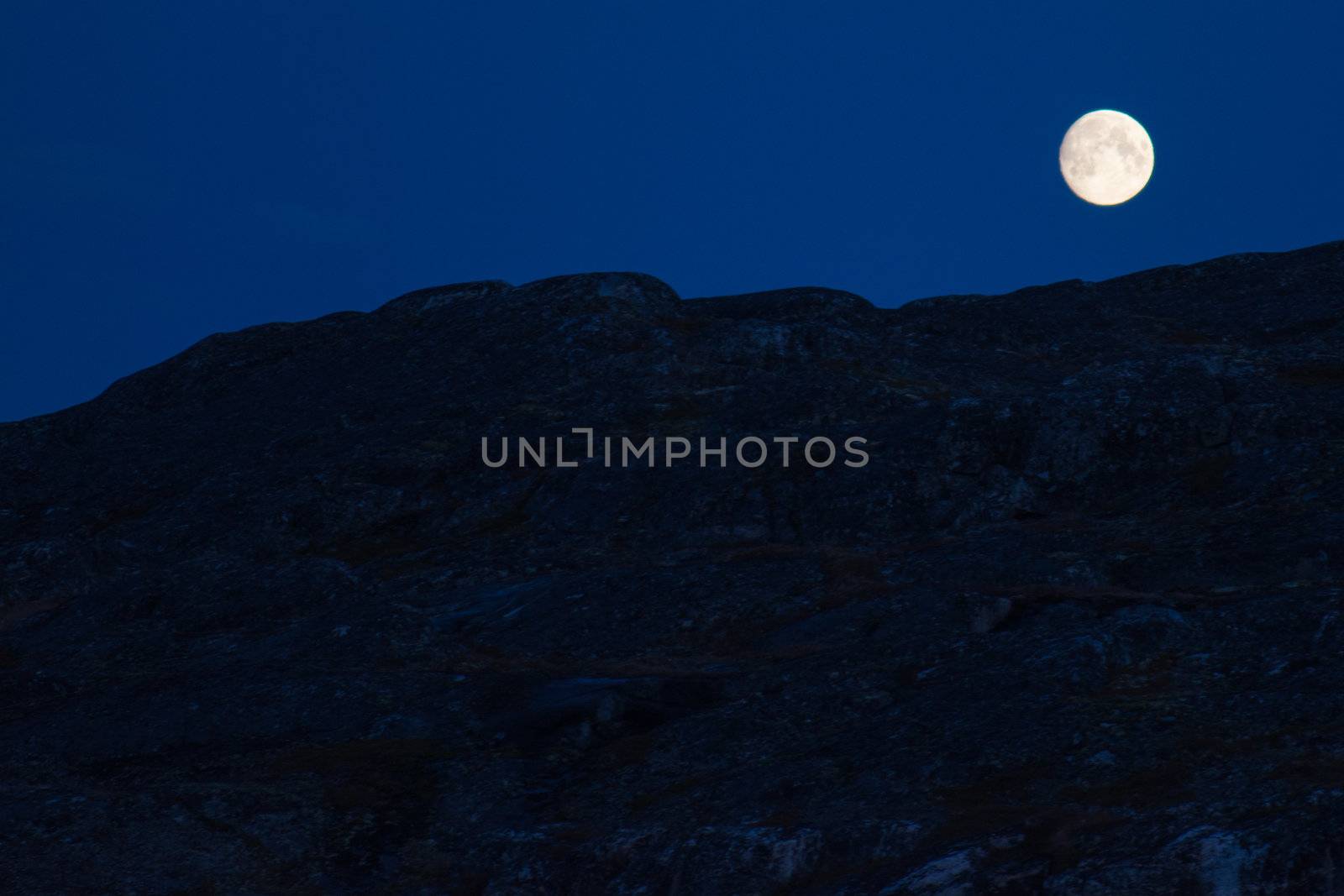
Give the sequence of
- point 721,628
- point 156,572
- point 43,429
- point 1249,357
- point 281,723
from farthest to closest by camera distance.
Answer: point 43,429 < point 1249,357 < point 156,572 < point 721,628 < point 281,723

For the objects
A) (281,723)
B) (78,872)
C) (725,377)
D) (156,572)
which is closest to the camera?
(78,872)

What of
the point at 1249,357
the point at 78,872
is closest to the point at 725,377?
the point at 1249,357

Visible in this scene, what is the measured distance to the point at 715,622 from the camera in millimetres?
39656

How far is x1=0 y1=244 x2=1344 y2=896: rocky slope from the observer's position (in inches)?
958

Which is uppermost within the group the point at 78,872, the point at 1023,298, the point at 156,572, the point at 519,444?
the point at 1023,298

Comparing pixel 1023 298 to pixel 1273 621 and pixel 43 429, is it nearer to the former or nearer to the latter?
pixel 1273 621

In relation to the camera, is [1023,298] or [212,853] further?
[1023,298]

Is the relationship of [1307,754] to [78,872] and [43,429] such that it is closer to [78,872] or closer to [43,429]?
[78,872]

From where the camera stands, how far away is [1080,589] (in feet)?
114

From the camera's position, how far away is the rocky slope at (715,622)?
24.3 m

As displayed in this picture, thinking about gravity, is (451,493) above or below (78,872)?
above

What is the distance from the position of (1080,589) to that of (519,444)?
106 ft

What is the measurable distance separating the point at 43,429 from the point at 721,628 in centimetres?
5814

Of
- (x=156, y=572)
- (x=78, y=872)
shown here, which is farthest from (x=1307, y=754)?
(x=156, y=572)
